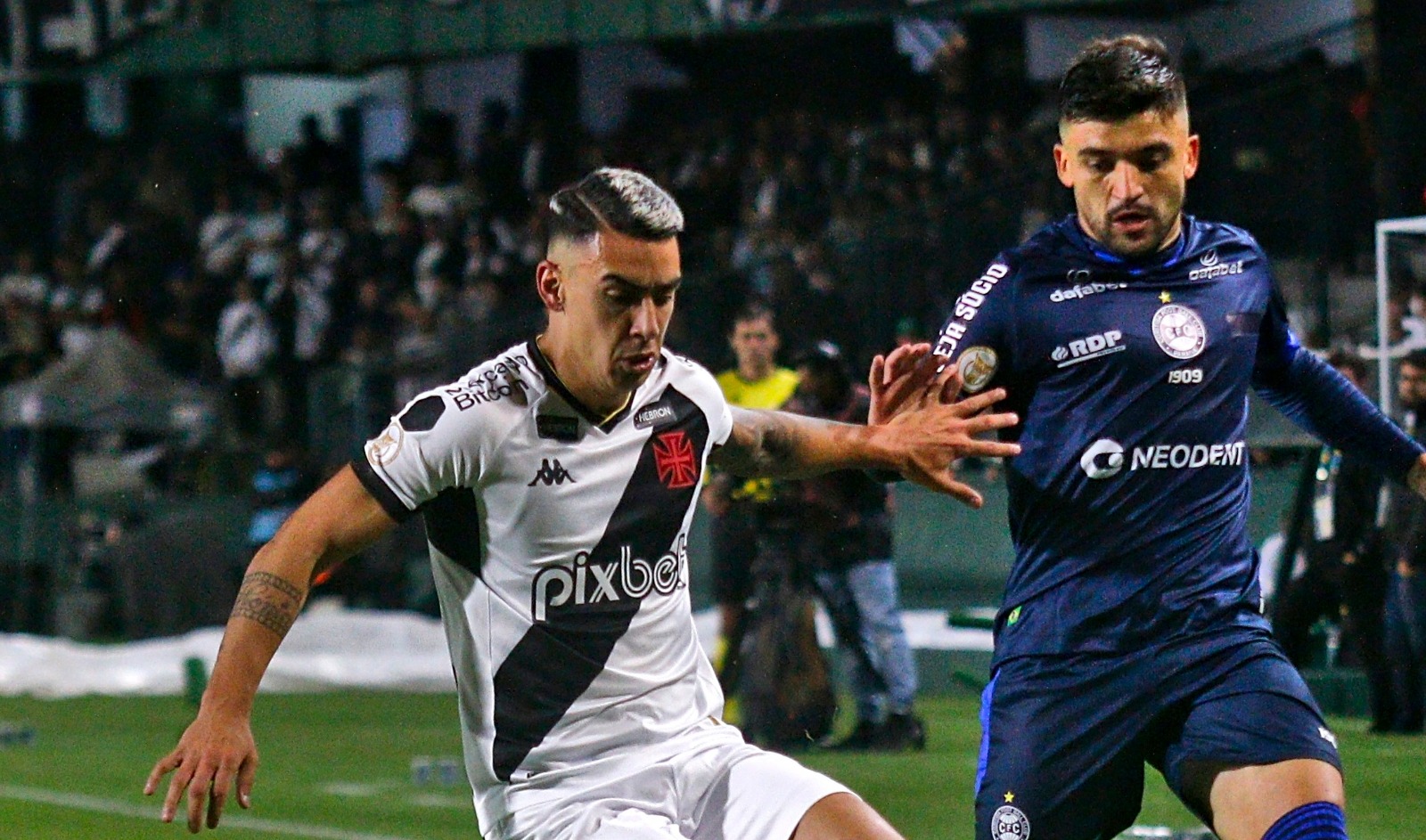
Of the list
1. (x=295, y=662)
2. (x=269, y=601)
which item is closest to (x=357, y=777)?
(x=295, y=662)

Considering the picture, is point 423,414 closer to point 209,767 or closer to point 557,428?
point 557,428

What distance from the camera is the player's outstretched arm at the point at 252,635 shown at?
137 inches

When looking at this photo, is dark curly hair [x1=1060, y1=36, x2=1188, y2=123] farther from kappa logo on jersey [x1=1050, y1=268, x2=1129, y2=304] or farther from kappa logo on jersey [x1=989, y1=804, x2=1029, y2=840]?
kappa logo on jersey [x1=989, y1=804, x2=1029, y2=840]

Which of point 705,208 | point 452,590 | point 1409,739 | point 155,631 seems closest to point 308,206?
point 705,208

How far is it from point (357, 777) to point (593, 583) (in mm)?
5890

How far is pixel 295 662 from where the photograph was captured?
42.2ft

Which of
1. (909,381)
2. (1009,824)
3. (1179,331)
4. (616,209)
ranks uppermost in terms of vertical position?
(616,209)

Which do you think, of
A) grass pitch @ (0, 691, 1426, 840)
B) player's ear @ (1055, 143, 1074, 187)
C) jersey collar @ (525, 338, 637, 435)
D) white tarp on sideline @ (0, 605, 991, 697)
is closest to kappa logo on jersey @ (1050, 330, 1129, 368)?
player's ear @ (1055, 143, 1074, 187)

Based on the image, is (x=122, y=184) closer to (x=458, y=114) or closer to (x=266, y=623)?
(x=458, y=114)

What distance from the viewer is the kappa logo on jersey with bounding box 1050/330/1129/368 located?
405 cm

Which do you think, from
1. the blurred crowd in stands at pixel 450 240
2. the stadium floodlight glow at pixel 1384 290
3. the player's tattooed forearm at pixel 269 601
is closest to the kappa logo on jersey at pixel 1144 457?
the player's tattooed forearm at pixel 269 601

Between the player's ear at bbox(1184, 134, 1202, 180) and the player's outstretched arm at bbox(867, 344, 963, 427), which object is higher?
the player's ear at bbox(1184, 134, 1202, 180)

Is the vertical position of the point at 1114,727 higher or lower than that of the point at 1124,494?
lower

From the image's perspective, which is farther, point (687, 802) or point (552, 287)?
point (552, 287)
